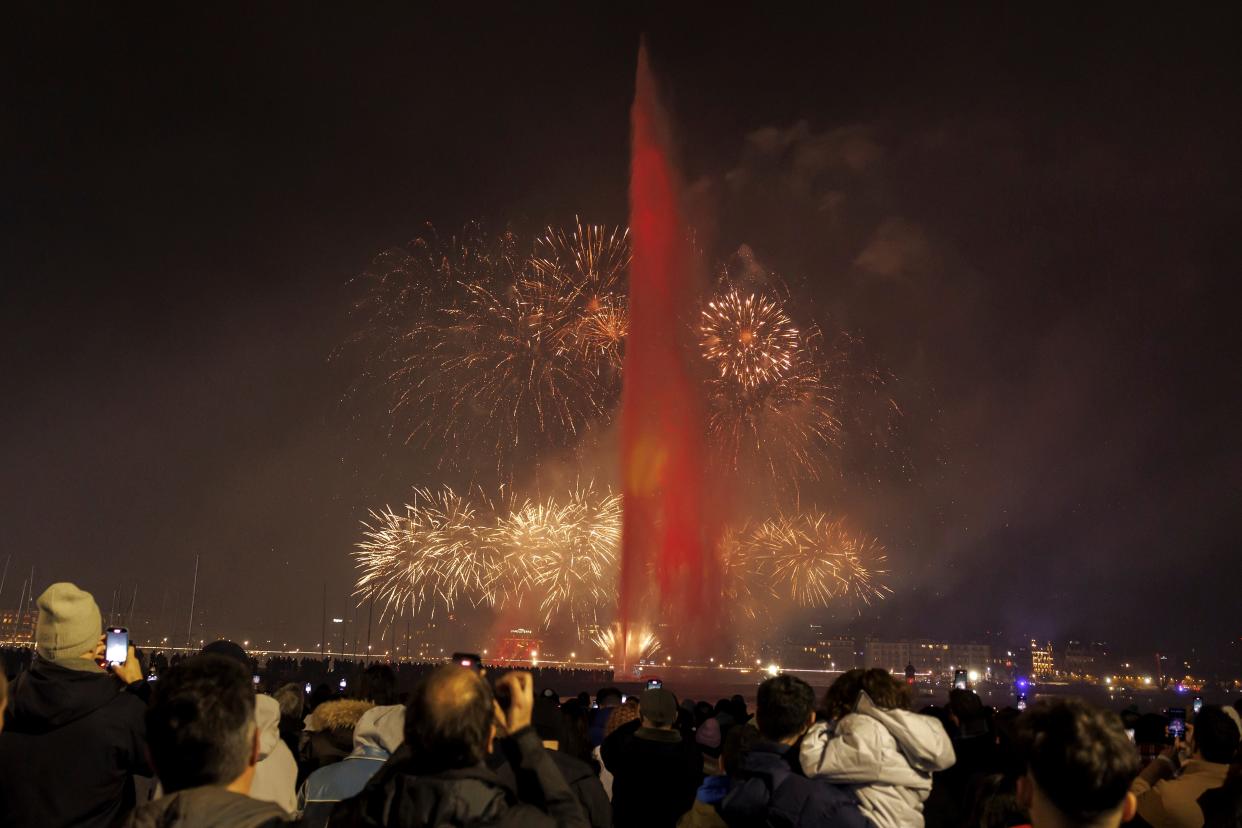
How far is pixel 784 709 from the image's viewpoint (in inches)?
210

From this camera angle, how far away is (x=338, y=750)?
7363mm

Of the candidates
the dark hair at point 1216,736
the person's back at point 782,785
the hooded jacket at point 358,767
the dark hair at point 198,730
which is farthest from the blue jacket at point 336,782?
the dark hair at point 1216,736

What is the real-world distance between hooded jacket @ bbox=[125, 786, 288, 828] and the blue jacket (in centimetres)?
255

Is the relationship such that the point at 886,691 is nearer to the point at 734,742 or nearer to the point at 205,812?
the point at 734,742

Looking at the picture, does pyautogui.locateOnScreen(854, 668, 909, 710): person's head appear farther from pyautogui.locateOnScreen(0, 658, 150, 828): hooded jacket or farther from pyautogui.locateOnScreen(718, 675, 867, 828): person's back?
pyautogui.locateOnScreen(0, 658, 150, 828): hooded jacket

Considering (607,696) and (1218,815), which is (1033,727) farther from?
(607,696)

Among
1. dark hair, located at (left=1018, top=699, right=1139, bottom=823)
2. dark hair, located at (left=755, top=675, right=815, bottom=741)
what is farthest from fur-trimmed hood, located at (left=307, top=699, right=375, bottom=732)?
dark hair, located at (left=1018, top=699, right=1139, bottom=823)

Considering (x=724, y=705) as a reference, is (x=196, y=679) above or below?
above

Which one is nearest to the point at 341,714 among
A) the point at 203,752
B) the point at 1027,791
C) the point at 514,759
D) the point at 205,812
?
the point at 514,759

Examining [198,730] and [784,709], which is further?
[784,709]

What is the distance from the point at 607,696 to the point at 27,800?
9.13 meters

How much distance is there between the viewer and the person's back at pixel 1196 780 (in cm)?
555

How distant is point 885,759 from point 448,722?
8.02 feet

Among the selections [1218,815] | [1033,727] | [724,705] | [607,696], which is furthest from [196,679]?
[607,696]
